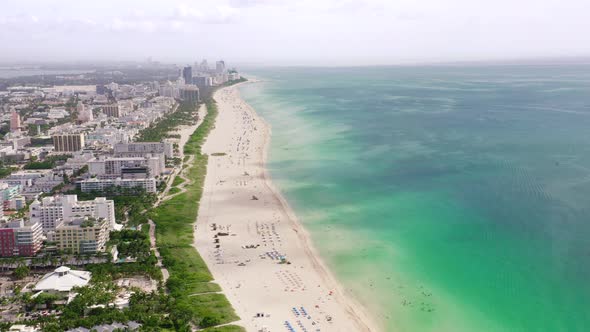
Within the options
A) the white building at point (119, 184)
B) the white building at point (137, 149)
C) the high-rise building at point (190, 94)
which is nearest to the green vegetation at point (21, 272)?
the white building at point (119, 184)

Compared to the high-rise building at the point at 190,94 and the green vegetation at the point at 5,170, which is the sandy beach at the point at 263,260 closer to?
the green vegetation at the point at 5,170

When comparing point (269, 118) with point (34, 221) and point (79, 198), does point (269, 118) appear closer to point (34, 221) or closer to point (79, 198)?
point (79, 198)

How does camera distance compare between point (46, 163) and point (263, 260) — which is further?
point (46, 163)

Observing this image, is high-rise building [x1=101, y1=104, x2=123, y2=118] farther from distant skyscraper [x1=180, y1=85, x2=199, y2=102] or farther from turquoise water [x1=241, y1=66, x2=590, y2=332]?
turquoise water [x1=241, y1=66, x2=590, y2=332]

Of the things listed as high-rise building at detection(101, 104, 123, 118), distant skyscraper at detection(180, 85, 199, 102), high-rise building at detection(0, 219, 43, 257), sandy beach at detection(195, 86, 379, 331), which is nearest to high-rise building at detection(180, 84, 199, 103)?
distant skyscraper at detection(180, 85, 199, 102)

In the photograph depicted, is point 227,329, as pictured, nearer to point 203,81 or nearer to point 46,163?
point 46,163

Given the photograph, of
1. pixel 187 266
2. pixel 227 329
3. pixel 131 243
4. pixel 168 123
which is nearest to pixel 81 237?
pixel 131 243
